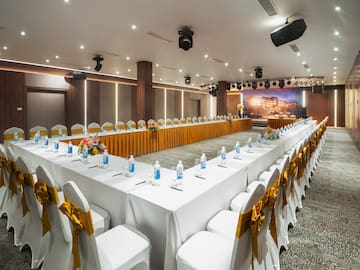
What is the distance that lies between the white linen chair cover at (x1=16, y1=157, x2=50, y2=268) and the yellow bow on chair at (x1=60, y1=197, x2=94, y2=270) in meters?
0.74

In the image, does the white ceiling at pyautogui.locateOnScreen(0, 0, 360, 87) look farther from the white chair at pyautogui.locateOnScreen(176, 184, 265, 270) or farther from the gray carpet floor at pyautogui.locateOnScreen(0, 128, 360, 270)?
the white chair at pyautogui.locateOnScreen(176, 184, 265, 270)

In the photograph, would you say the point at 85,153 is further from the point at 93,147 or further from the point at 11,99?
the point at 11,99

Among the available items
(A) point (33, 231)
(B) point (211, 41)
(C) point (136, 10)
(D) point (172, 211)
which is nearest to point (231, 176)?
(D) point (172, 211)

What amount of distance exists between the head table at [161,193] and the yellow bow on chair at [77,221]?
1.52 ft

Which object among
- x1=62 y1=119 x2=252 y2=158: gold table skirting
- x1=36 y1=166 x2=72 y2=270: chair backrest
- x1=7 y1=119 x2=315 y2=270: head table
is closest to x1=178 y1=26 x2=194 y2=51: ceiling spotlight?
x1=62 y1=119 x2=252 y2=158: gold table skirting

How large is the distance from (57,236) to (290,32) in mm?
5010

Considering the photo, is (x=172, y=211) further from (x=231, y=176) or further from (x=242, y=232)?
(x=231, y=176)

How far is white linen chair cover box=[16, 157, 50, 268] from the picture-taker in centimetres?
208

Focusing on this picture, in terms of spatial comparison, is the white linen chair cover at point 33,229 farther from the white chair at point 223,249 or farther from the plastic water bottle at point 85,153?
the white chair at point 223,249

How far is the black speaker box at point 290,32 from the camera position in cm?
430

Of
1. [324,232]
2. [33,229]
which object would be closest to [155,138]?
[33,229]

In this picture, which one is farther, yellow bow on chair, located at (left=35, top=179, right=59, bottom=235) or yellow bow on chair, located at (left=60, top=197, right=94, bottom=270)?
yellow bow on chair, located at (left=35, top=179, right=59, bottom=235)

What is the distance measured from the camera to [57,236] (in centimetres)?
187

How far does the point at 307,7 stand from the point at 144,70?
19.9 ft
